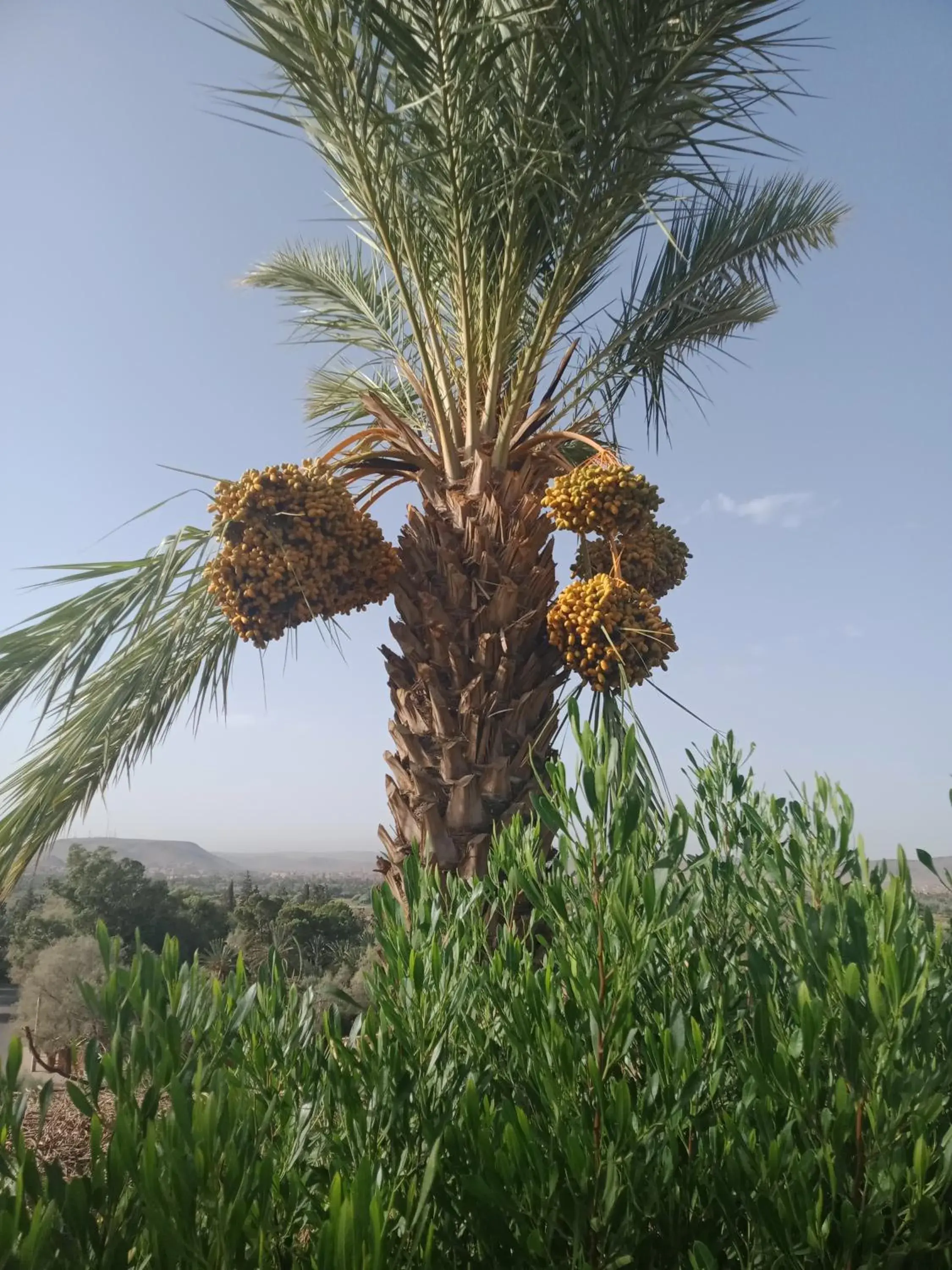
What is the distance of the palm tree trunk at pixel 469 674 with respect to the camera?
246cm

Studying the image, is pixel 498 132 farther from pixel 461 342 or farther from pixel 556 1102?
pixel 556 1102

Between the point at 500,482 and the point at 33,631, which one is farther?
the point at 33,631

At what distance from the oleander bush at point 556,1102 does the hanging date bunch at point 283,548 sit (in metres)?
1.47

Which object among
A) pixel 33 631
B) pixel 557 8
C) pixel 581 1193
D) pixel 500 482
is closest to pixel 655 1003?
pixel 581 1193

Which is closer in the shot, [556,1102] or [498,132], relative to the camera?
[556,1102]

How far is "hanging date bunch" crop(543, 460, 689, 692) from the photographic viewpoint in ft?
7.53

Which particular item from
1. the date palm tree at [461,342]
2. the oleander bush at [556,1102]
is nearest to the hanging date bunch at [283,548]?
the date palm tree at [461,342]

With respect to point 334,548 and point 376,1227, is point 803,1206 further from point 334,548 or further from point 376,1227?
point 334,548

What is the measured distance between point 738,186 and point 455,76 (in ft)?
6.01

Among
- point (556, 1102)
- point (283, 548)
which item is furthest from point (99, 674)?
point (556, 1102)

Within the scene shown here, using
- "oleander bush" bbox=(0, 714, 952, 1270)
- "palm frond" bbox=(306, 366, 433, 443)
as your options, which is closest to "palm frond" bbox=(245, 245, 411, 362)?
"palm frond" bbox=(306, 366, 433, 443)

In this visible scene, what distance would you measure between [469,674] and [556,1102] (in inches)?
71.2

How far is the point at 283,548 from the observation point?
236 cm

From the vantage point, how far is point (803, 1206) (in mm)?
677
